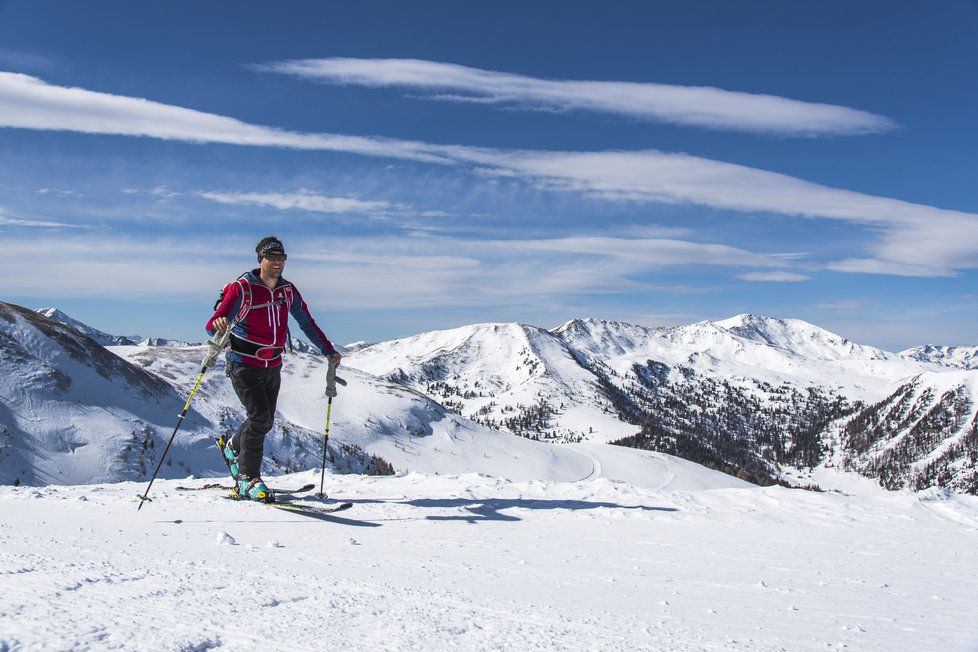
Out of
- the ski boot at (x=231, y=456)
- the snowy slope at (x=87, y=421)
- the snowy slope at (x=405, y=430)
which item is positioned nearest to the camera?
the ski boot at (x=231, y=456)

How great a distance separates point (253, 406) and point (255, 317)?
1.45m

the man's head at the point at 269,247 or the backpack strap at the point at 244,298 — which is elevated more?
the man's head at the point at 269,247

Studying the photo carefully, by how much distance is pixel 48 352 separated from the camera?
154 feet

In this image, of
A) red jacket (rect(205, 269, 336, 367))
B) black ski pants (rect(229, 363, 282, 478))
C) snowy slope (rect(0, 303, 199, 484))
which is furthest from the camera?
snowy slope (rect(0, 303, 199, 484))

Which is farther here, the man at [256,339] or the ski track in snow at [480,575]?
the man at [256,339]

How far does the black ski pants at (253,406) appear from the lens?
951cm

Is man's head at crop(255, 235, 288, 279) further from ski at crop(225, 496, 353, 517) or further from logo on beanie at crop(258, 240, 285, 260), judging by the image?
ski at crop(225, 496, 353, 517)

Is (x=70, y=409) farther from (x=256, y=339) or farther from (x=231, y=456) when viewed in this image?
(x=256, y=339)

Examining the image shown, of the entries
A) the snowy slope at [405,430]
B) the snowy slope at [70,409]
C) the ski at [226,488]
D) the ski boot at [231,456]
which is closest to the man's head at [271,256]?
the ski boot at [231,456]

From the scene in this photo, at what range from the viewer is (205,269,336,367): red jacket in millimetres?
9180

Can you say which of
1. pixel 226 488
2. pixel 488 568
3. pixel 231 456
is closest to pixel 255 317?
pixel 231 456

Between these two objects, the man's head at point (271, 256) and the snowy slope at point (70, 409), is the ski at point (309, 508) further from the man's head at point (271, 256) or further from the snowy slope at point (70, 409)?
the snowy slope at point (70, 409)

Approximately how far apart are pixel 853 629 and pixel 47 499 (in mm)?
10670

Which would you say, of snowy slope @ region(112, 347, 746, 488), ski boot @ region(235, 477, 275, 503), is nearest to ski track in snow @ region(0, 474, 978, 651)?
ski boot @ region(235, 477, 275, 503)
